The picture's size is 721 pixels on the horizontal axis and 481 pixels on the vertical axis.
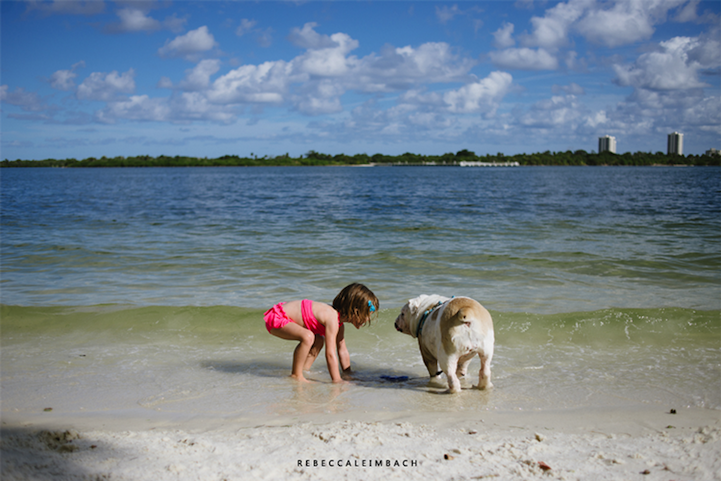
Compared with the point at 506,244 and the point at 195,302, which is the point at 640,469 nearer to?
the point at 195,302

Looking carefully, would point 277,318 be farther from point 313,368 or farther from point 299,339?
point 313,368

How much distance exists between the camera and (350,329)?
24.1 feet

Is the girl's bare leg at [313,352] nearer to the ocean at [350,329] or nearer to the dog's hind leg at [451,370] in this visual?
the ocean at [350,329]

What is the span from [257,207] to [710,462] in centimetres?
2639

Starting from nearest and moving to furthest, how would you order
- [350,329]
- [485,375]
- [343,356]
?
[485,375] < [343,356] < [350,329]

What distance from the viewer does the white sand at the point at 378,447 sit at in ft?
10.1

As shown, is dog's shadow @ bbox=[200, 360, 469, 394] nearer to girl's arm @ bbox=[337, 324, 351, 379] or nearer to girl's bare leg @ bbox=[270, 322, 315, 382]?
girl's arm @ bbox=[337, 324, 351, 379]

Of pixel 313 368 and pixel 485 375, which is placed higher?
pixel 485 375

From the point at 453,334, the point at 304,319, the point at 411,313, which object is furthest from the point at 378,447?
the point at 304,319

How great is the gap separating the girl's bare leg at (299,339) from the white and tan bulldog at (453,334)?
116cm

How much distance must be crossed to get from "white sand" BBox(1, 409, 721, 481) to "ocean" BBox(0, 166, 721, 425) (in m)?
0.33

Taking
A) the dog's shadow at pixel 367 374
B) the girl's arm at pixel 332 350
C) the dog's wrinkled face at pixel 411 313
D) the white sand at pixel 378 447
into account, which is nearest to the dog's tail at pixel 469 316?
the dog's wrinkled face at pixel 411 313


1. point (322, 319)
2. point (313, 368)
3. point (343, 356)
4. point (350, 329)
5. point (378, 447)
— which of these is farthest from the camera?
point (350, 329)

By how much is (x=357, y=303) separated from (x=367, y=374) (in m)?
0.96
